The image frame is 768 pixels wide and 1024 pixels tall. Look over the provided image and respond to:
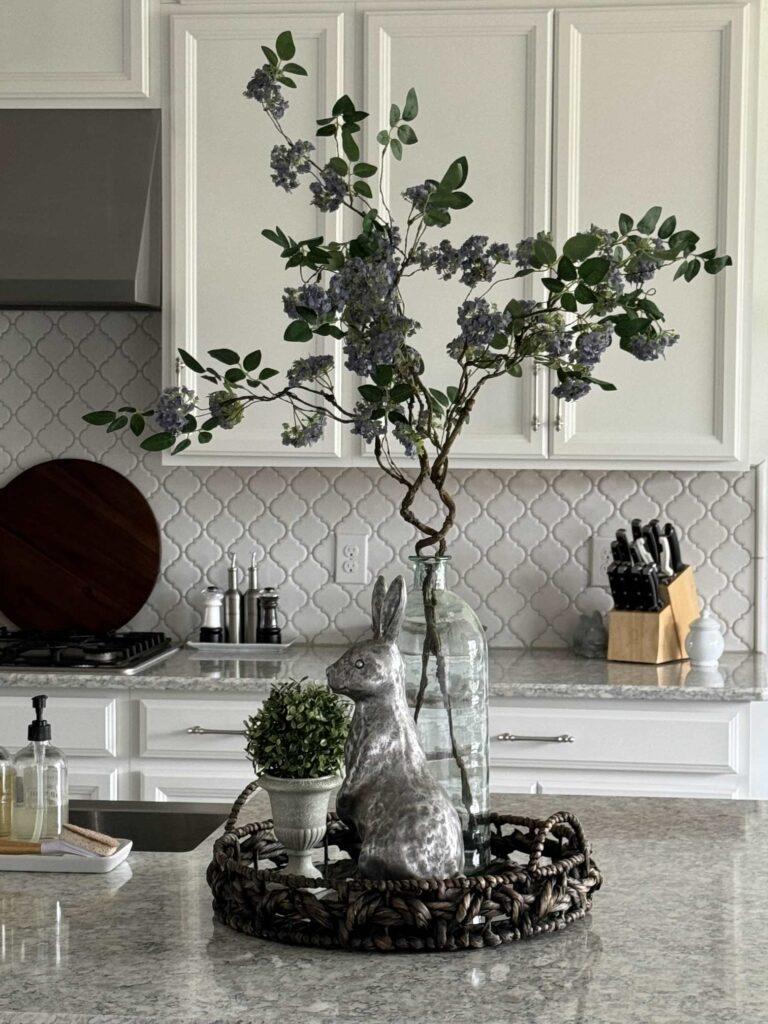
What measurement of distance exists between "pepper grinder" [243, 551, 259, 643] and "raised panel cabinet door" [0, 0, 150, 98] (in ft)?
4.23

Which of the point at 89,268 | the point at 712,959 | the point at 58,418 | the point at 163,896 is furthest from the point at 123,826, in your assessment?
the point at 58,418

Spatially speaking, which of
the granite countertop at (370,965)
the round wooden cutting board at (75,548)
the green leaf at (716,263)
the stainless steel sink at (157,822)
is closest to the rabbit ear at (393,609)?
the granite countertop at (370,965)

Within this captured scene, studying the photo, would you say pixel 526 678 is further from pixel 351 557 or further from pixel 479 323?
pixel 479 323

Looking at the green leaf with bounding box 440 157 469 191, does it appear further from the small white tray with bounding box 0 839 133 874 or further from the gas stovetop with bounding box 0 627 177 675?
the gas stovetop with bounding box 0 627 177 675

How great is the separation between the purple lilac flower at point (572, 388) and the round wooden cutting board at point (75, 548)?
246 centimetres

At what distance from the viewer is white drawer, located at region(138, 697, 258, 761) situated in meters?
2.91

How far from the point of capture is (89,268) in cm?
308

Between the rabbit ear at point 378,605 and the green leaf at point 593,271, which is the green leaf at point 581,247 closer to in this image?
the green leaf at point 593,271

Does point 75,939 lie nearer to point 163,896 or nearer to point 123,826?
point 163,896

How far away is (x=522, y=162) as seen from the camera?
3.06m

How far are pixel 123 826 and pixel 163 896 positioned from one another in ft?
1.75

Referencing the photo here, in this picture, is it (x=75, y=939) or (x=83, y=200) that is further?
(x=83, y=200)

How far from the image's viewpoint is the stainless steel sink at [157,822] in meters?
1.85

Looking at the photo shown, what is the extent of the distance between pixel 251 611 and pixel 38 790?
1.87 m
